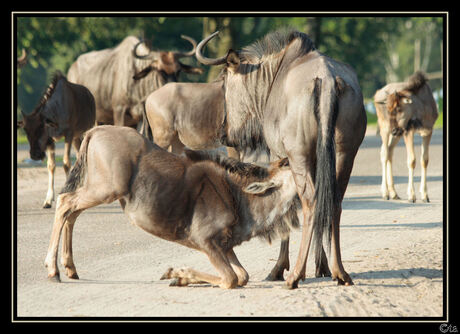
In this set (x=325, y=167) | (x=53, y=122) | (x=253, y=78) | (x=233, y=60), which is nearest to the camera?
(x=325, y=167)

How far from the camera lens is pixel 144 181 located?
6711mm

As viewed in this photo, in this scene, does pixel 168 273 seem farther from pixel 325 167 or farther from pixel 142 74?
pixel 142 74

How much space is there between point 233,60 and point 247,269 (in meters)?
2.36

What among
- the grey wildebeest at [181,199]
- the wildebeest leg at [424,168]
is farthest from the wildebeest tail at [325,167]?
the wildebeest leg at [424,168]

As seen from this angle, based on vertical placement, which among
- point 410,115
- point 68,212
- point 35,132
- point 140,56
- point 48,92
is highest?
point 140,56

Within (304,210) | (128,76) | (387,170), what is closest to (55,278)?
(304,210)

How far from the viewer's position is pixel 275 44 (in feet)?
25.4

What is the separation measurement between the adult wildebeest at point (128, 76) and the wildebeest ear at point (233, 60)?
5.91m

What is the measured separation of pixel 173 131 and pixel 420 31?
71730 mm

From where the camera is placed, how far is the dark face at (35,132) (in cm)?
1237

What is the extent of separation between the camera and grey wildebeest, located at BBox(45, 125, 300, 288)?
663 cm

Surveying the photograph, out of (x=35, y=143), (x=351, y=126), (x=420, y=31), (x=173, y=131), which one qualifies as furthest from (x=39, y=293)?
(x=420, y=31)
